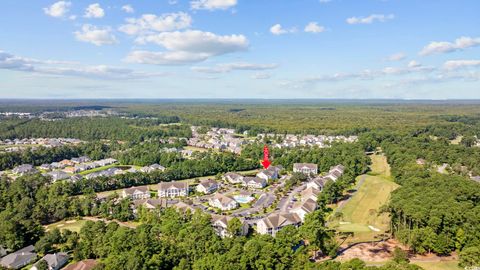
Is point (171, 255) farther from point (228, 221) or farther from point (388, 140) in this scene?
point (388, 140)

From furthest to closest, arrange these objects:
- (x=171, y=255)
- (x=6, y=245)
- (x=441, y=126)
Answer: (x=441, y=126) < (x=6, y=245) < (x=171, y=255)

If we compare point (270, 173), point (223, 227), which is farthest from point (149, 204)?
point (270, 173)

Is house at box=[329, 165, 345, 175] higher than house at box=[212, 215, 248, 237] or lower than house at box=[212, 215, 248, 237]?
higher

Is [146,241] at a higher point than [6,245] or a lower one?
higher

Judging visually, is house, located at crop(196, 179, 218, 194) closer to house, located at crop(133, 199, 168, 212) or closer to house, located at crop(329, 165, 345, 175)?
house, located at crop(133, 199, 168, 212)

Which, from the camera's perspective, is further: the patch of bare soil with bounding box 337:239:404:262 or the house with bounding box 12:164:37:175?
the house with bounding box 12:164:37:175

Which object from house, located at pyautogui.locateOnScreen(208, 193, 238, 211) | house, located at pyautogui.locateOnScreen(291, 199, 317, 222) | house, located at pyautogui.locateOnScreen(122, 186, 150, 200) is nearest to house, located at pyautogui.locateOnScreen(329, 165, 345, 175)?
house, located at pyautogui.locateOnScreen(291, 199, 317, 222)

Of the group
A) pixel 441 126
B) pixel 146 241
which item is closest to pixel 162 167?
pixel 146 241
